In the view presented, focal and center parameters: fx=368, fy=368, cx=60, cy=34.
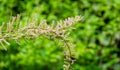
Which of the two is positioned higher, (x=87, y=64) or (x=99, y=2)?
(x=99, y=2)

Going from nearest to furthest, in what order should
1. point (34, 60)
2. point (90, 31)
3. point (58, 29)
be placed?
1. point (58, 29)
2. point (34, 60)
3. point (90, 31)

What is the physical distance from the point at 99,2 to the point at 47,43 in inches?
33.5

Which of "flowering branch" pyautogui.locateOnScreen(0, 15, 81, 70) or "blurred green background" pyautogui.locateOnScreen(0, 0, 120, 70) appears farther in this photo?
"blurred green background" pyautogui.locateOnScreen(0, 0, 120, 70)

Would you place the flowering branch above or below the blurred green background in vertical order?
above

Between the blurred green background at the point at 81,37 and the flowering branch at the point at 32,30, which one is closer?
the flowering branch at the point at 32,30

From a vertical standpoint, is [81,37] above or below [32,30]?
below

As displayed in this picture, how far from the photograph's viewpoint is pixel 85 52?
425 centimetres

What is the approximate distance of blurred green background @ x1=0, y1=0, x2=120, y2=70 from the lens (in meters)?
4.07

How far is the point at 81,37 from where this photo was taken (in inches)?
172

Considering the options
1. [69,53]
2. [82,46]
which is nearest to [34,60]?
[82,46]

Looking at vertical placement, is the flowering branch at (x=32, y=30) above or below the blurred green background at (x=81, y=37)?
above

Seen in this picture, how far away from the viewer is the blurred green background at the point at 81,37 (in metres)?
4.07

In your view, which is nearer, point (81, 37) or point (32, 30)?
point (32, 30)

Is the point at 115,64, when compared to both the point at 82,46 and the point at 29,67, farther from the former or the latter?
the point at 29,67
